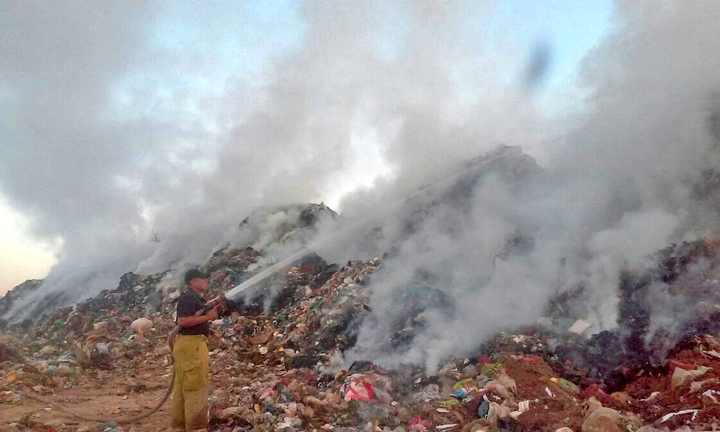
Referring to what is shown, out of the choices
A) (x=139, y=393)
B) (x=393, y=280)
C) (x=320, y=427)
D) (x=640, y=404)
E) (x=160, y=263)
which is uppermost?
(x=160, y=263)

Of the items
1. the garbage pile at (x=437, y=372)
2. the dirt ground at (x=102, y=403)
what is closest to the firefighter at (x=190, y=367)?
the garbage pile at (x=437, y=372)

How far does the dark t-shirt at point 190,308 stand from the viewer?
3834mm

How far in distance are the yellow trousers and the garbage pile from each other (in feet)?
1.40

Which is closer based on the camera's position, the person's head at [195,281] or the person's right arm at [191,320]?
the person's right arm at [191,320]

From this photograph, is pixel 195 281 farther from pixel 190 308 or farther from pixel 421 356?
pixel 421 356

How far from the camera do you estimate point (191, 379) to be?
381cm

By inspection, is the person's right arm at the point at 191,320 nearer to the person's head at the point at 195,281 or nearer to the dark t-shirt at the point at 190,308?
the dark t-shirt at the point at 190,308

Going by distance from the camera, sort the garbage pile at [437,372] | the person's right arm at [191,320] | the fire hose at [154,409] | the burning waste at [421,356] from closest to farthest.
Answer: the person's right arm at [191,320], the fire hose at [154,409], the garbage pile at [437,372], the burning waste at [421,356]

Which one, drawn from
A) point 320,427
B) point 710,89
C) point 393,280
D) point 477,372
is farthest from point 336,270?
point 710,89

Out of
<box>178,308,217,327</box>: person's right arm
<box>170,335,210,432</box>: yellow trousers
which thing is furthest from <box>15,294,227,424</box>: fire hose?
<box>170,335,210,432</box>: yellow trousers

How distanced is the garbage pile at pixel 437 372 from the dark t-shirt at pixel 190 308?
106 cm

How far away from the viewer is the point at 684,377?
4320 mm

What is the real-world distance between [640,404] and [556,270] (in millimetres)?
3876

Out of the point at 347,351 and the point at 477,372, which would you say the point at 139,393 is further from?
the point at 477,372
